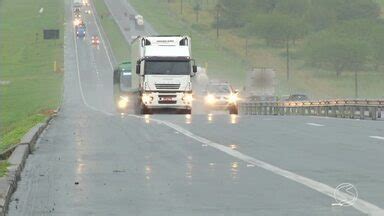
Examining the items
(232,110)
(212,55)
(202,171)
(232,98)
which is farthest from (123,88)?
(212,55)

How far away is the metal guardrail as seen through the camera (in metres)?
48.5

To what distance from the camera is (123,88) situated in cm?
6381

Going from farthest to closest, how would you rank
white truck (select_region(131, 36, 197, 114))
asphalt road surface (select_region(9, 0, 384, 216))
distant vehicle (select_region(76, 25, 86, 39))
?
1. distant vehicle (select_region(76, 25, 86, 39))
2. white truck (select_region(131, 36, 197, 114))
3. asphalt road surface (select_region(9, 0, 384, 216))

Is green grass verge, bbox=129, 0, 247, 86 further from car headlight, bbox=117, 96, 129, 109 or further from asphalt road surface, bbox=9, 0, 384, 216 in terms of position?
asphalt road surface, bbox=9, 0, 384, 216

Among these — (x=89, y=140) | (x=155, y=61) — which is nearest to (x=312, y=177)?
(x=89, y=140)

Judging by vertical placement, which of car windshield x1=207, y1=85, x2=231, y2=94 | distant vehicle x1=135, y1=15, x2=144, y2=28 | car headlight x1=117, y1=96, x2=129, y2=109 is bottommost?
car headlight x1=117, y1=96, x2=129, y2=109

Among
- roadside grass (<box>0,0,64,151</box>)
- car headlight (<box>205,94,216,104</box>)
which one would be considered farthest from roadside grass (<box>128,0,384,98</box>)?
car headlight (<box>205,94,216,104</box>)

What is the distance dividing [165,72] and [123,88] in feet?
45.3

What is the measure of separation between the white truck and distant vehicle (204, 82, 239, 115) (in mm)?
8216

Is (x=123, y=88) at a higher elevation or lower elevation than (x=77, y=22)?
lower

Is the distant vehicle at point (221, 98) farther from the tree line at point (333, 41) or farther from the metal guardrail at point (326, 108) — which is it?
the tree line at point (333, 41)

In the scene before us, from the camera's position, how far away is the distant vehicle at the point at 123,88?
59.9 meters

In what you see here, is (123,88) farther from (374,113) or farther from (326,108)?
(374,113)

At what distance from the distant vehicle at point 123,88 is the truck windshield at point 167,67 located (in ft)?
22.5
